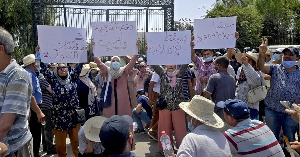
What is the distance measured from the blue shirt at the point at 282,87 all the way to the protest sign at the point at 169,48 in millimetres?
1302

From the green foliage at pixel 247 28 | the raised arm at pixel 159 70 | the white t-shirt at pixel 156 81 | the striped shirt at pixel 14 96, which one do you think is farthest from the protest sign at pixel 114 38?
the green foliage at pixel 247 28

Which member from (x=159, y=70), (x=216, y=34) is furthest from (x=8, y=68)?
(x=216, y=34)

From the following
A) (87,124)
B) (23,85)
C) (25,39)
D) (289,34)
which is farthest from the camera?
(289,34)

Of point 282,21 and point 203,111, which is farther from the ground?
point 282,21

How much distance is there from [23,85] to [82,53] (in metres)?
2.32

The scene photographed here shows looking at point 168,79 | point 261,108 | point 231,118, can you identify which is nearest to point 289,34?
point 261,108

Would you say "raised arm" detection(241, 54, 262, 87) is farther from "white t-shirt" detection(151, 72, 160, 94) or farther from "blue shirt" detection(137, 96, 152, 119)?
"blue shirt" detection(137, 96, 152, 119)

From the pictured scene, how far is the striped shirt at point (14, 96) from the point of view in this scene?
2570 millimetres

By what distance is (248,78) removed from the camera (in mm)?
5152

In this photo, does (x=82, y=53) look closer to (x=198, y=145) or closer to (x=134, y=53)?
(x=134, y=53)

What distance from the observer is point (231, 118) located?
11.0 ft

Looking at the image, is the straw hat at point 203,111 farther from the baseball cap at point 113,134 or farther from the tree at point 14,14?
the tree at point 14,14

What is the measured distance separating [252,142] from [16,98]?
2.15m

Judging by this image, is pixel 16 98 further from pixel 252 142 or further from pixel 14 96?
pixel 252 142
